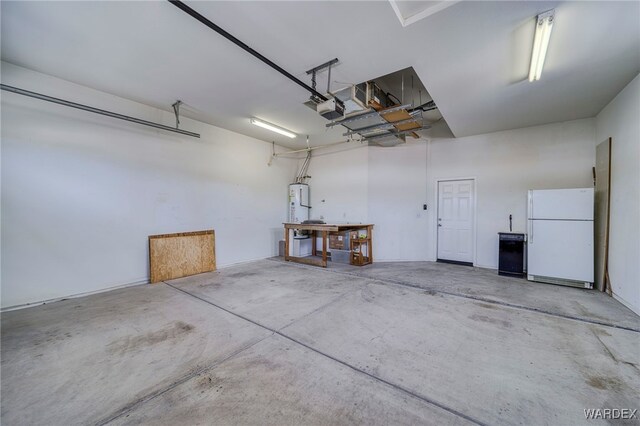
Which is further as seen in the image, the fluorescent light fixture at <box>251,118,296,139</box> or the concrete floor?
the fluorescent light fixture at <box>251,118,296,139</box>

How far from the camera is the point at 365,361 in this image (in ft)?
6.89

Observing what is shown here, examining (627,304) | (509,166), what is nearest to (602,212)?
(627,304)

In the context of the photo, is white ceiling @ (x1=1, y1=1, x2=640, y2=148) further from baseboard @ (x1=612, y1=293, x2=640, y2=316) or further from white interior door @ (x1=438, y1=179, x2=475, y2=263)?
baseboard @ (x1=612, y1=293, x2=640, y2=316)

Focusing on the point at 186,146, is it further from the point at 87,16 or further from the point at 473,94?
the point at 473,94

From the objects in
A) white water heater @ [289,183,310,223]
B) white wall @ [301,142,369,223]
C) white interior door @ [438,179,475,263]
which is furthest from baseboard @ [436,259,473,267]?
white water heater @ [289,183,310,223]

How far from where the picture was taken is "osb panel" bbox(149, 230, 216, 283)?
4.43 m

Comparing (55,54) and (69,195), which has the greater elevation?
(55,54)

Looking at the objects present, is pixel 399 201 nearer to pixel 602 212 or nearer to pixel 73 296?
pixel 602 212

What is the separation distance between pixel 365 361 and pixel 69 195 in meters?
4.66

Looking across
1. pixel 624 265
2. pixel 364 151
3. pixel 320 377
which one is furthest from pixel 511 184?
pixel 320 377

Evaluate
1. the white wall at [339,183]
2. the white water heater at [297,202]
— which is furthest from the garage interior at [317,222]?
the white water heater at [297,202]

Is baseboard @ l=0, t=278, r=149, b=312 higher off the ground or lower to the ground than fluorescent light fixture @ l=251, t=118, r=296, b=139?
lower

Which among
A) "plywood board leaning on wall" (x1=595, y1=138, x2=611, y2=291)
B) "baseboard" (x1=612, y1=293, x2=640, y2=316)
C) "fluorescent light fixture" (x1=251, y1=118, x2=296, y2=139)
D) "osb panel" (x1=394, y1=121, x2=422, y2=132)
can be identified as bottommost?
"baseboard" (x1=612, y1=293, x2=640, y2=316)

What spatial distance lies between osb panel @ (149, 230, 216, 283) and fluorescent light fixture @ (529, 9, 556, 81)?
19.1ft
